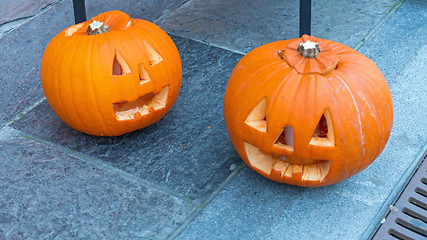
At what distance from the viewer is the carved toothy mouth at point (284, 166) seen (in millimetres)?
2242

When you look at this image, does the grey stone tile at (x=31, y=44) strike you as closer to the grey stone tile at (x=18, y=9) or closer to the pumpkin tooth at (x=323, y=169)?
the grey stone tile at (x=18, y=9)

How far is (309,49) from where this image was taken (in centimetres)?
217

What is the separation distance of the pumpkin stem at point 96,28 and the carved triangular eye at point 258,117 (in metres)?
0.80

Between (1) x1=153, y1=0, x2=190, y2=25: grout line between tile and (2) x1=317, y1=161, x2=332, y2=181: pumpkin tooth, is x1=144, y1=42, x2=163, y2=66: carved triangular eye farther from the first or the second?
(1) x1=153, y1=0, x2=190, y2=25: grout line between tile

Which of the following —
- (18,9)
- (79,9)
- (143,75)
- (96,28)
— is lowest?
(18,9)

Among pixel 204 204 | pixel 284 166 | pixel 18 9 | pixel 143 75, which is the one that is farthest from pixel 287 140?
pixel 18 9

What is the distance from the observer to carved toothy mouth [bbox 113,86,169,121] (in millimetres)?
2541

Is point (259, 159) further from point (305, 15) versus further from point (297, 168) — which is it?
point (305, 15)

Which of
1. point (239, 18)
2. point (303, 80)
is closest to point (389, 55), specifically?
point (239, 18)

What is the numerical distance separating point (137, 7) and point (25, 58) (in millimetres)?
872

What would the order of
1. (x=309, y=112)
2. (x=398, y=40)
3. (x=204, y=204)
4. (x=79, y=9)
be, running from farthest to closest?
(x=398, y=40), (x=79, y=9), (x=204, y=204), (x=309, y=112)

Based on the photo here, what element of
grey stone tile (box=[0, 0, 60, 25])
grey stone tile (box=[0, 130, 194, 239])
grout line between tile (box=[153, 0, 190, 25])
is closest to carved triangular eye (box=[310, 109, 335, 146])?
grey stone tile (box=[0, 130, 194, 239])

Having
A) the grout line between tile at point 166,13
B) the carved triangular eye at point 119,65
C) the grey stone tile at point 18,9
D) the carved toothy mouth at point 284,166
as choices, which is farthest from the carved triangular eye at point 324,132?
the grey stone tile at point 18,9

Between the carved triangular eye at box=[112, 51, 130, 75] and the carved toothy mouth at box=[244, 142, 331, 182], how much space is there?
24.6 inches
